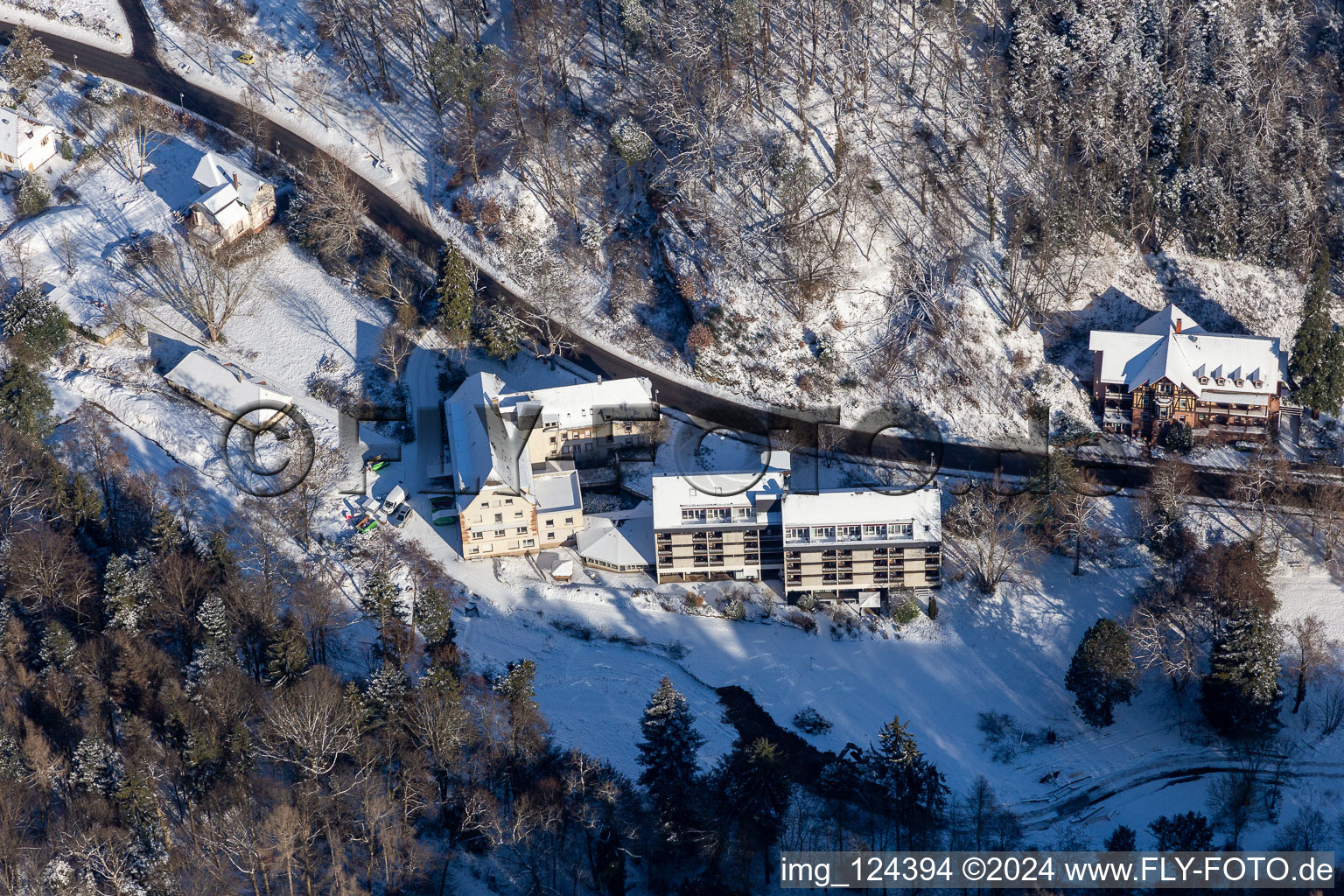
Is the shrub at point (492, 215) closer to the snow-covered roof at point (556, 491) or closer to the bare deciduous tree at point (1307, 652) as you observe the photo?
the snow-covered roof at point (556, 491)

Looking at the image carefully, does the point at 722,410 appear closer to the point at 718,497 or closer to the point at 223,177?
the point at 718,497

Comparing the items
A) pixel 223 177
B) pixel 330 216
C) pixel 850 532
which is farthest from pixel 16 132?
pixel 850 532

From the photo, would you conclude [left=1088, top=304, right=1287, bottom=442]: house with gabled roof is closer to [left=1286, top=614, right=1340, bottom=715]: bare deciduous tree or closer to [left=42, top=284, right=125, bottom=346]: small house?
[left=1286, top=614, right=1340, bottom=715]: bare deciduous tree

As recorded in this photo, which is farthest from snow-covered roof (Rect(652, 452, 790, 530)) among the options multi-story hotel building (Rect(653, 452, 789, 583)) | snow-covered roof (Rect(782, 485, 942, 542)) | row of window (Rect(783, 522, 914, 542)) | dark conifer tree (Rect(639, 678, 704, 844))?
dark conifer tree (Rect(639, 678, 704, 844))

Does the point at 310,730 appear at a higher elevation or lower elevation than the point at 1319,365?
lower

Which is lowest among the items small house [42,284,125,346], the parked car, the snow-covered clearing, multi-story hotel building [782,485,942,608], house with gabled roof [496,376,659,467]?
multi-story hotel building [782,485,942,608]

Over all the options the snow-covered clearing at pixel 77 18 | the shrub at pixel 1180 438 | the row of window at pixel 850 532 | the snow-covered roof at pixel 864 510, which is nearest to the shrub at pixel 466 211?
the snow-covered clearing at pixel 77 18
